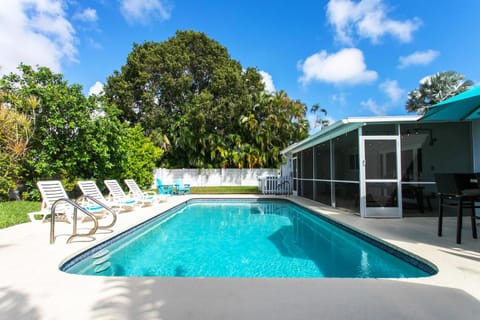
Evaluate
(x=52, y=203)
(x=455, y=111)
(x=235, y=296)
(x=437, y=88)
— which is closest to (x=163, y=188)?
(x=52, y=203)

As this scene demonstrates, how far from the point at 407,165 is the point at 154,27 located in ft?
70.3

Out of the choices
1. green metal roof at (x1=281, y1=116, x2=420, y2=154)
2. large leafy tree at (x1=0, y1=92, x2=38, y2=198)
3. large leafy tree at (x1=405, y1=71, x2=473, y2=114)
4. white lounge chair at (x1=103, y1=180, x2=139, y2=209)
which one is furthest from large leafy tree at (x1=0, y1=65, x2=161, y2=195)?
large leafy tree at (x1=405, y1=71, x2=473, y2=114)

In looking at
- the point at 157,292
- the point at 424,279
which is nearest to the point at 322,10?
the point at 424,279

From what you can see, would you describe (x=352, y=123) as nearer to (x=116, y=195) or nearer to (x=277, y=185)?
(x=116, y=195)

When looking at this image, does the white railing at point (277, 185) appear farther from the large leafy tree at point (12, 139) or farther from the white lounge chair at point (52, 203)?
the large leafy tree at point (12, 139)

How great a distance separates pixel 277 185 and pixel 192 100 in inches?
447

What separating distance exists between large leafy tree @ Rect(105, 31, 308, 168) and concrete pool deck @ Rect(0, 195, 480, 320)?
16868 millimetres

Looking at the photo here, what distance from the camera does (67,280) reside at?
3.00 meters

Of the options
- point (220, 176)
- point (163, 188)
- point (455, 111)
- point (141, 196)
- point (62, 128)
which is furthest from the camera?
point (220, 176)

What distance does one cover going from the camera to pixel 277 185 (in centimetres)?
1448

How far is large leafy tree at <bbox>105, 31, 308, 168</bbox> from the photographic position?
66.5ft

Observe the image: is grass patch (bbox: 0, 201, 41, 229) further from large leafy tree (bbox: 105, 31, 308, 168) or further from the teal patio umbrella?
large leafy tree (bbox: 105, 31, 308, 168)

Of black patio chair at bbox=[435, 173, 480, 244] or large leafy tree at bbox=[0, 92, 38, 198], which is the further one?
large leafy tree at bbox=[0, 92, 38, 198]

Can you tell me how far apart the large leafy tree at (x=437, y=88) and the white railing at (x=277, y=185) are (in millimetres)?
13361
